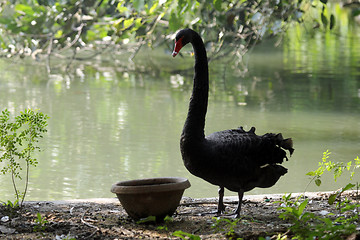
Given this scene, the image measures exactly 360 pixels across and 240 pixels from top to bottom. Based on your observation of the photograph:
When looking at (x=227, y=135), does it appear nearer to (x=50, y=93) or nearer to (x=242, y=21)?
(x=242, y=21)

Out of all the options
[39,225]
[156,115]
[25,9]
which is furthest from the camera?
[25,9]

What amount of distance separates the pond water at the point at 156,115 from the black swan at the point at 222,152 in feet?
4.56

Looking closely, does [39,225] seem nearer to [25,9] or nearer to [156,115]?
[156,115]

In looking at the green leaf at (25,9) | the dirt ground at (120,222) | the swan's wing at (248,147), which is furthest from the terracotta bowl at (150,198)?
the green leaf at (25,9)

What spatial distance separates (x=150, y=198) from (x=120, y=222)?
0.83 ft

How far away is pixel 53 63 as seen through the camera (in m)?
16.1

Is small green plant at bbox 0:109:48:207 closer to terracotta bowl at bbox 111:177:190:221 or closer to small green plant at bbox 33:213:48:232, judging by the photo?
small green plant at bbox 33:213:48:232

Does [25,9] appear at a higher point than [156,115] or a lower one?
higher

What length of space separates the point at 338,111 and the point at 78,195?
5338mm

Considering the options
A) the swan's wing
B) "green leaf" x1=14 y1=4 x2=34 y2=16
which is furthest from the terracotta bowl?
"green leaf" x1=14 y1=4 x2=34 y2=16

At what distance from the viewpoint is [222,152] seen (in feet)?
13.1

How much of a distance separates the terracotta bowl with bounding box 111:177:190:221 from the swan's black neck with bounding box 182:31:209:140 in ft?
1.17

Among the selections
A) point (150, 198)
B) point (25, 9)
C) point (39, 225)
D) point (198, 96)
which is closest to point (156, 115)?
point (25, 9)

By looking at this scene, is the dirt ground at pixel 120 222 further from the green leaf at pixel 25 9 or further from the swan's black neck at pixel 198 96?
the green leaf at pixel 25 9
